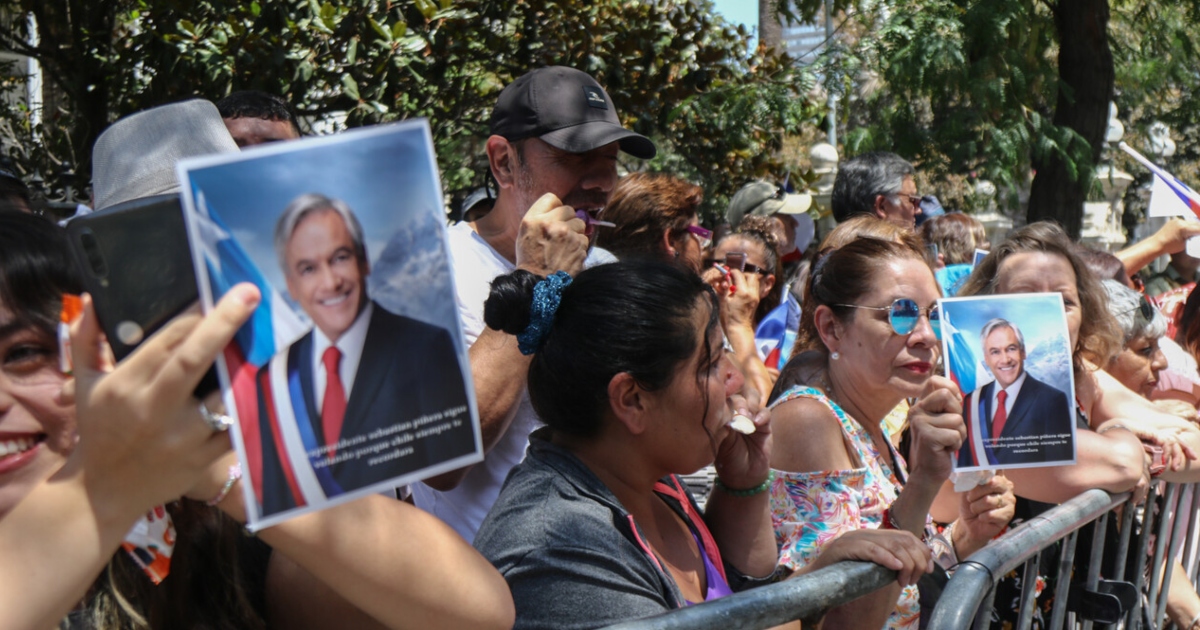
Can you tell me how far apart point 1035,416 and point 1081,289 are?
1.06 metres

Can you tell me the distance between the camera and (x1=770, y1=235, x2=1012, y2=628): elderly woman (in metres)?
2.80

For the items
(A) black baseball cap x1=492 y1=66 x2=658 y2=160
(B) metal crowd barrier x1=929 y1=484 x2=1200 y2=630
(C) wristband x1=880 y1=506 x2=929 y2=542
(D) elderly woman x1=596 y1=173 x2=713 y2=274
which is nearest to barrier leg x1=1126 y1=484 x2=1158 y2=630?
(B) metal crowd barrier x1=929 y1=484 x2=1200 y2=630

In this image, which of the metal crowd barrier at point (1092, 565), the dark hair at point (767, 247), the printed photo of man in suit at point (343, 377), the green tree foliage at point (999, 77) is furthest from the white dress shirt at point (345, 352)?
the green tree foliage at point (999, 77)

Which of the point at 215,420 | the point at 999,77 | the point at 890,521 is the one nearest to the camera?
the point at 215,420

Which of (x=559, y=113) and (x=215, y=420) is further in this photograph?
(x=559, y=113)

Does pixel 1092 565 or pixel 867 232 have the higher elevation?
pixel 867 232

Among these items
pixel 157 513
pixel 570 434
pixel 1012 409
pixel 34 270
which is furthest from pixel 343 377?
pixel 1012 409

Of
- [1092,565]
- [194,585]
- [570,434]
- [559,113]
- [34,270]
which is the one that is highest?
[34,270]

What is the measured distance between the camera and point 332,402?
1.26m

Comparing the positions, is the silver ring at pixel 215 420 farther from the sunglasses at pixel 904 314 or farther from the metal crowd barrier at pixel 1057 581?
the sunglasses at pixel 904 314

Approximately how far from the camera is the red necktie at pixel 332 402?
1.25 m

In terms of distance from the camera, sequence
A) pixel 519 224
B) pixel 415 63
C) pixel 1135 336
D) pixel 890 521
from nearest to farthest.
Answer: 1. pixel 890 521
2. pixel 519 224
3. pixel 1135 336
4. pixel 415 63

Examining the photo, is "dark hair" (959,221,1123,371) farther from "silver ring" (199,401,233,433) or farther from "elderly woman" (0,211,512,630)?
"silver ring" (199,401,233,433)

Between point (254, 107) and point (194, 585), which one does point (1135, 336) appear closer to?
point (254, 107)
